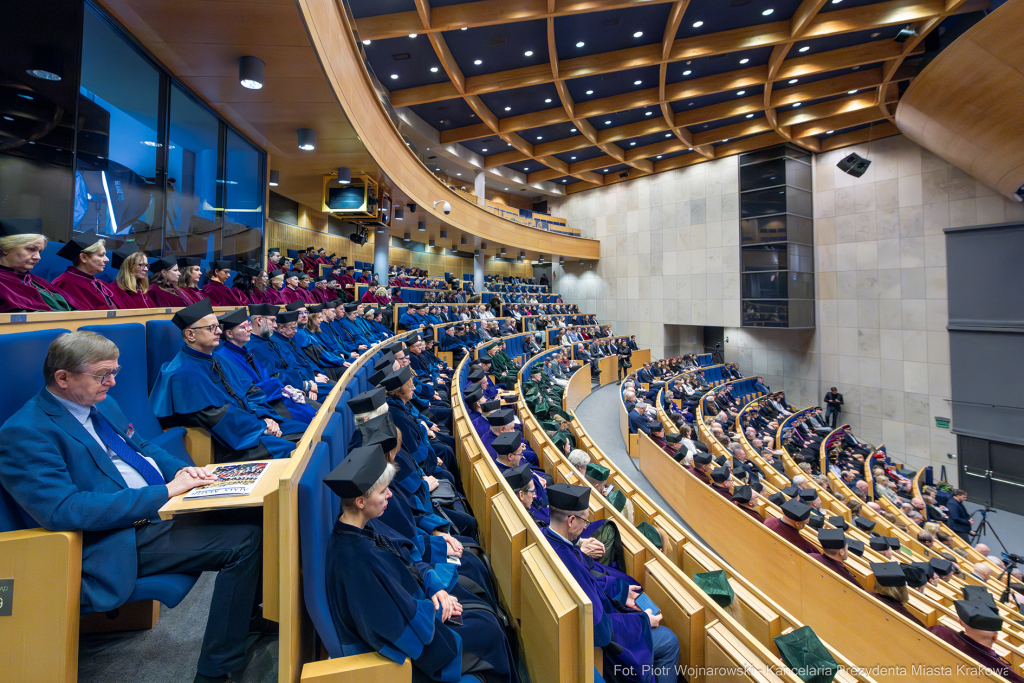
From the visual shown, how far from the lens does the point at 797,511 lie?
3.57 metres

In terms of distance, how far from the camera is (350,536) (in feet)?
4.39

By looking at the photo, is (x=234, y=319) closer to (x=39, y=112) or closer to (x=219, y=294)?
(x=219, y=294)

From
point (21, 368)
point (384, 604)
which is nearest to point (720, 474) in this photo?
point (384, 604)

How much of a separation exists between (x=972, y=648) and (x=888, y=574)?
540 mm

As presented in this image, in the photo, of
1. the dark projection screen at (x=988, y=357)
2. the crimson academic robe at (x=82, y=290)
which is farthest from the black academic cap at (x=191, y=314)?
the dark projection screen at (x=988, y=357)

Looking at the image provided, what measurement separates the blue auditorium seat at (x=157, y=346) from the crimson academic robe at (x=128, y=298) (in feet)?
3.56

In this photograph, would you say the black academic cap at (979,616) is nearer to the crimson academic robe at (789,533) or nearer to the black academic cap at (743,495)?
the crimson academic robe at (789,533)

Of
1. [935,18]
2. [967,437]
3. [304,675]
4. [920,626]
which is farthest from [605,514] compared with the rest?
[967,437]

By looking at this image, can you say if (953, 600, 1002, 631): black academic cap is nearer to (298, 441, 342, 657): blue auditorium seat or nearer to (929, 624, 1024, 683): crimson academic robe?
(929, 624, 1024, 683): crimson academic robe

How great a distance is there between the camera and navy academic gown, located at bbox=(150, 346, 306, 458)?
76.5 inches

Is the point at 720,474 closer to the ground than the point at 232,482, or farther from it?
closer to the ground

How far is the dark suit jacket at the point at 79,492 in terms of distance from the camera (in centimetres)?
115

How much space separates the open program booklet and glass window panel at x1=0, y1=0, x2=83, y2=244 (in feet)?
8.85

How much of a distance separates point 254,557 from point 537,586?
0.86 meters
